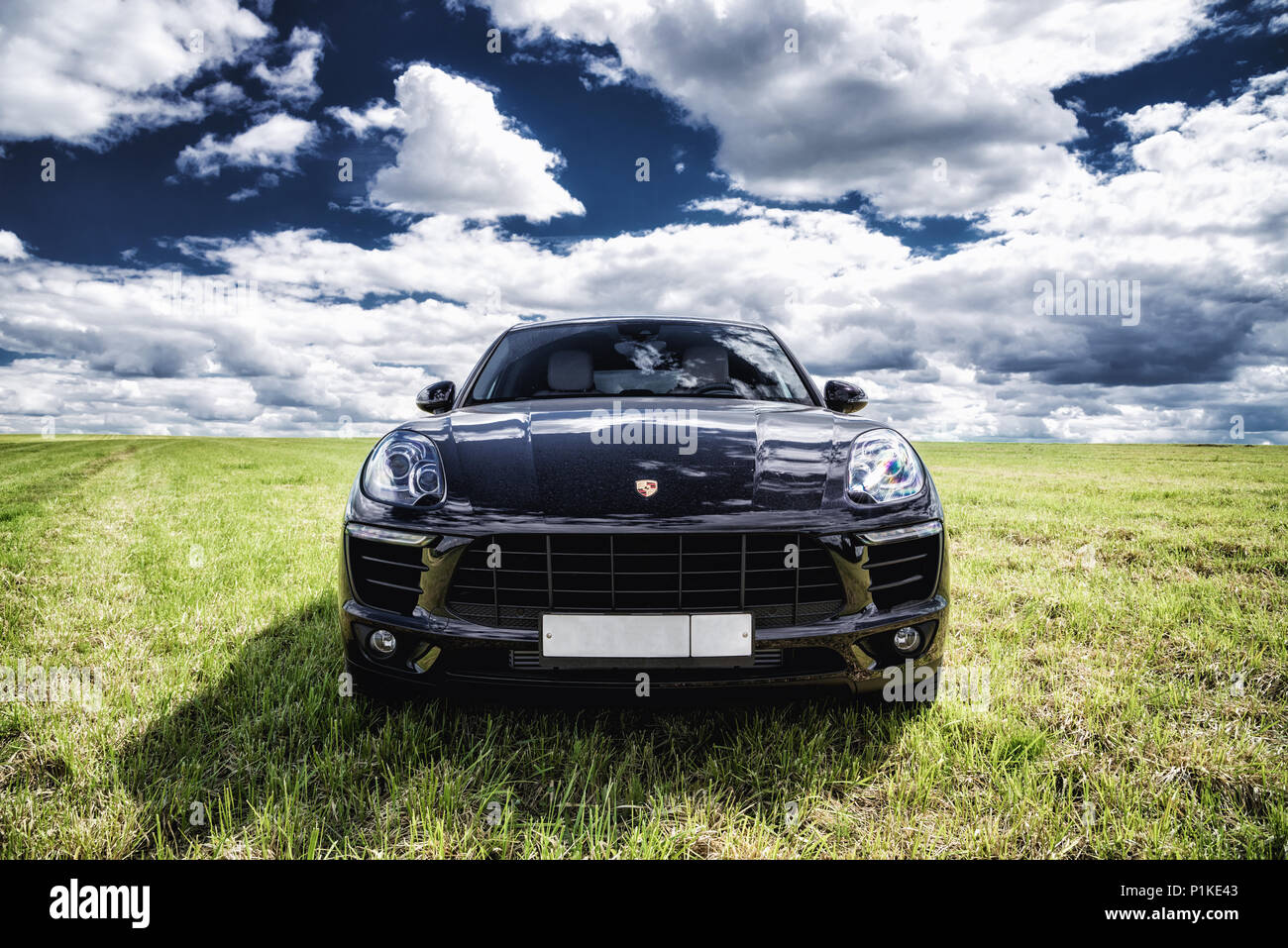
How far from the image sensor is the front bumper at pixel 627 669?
1.78m

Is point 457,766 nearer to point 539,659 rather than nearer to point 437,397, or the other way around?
point 539,659

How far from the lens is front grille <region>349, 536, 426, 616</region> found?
6.15 feet

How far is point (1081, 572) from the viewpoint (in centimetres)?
417

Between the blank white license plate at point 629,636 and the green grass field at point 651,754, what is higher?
the blank white license plate at point 629,636

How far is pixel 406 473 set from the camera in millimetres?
2068

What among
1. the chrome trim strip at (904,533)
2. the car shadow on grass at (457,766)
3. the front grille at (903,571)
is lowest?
the car shadow on grass at (457,766)

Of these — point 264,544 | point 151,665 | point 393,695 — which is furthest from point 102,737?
point 264,544

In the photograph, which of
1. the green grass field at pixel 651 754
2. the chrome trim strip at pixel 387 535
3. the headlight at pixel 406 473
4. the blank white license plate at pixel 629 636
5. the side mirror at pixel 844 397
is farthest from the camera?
the side mirror at pixel 844 397

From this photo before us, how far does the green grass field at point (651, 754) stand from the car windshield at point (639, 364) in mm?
1325

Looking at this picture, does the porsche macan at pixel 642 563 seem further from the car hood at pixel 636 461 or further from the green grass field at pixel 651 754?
the green grass field at pixel 651 754

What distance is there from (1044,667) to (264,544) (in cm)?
472

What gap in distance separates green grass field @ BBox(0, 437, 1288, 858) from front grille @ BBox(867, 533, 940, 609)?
0.44m

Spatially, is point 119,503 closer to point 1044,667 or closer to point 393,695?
point 393,695

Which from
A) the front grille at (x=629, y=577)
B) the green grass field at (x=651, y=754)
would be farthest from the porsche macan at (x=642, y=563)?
the green grass field at (x=651, y=754)
